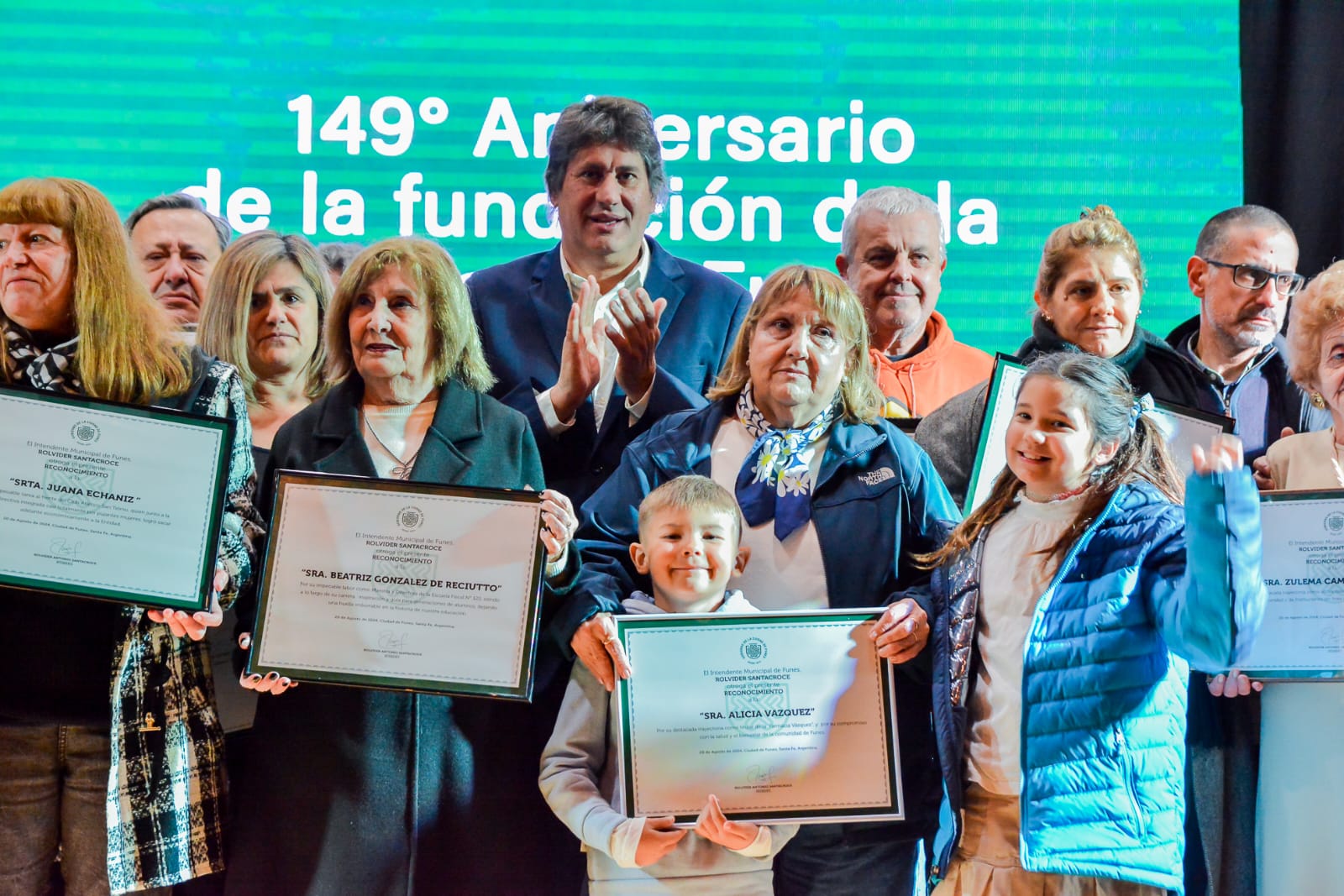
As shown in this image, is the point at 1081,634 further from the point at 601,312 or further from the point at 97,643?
the point at 97,643

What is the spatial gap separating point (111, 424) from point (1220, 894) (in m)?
3.20

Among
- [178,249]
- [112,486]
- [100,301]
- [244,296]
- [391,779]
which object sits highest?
[178,249]

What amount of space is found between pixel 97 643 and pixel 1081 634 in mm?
2282

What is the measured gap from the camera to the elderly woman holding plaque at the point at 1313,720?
3.14 m

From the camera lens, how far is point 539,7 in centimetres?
451

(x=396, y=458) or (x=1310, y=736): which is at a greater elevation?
(x=396, y=458)

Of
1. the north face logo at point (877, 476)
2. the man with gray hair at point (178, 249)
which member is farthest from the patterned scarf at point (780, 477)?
the man with gray hair at point (178, 249)

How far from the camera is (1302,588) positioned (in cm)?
313

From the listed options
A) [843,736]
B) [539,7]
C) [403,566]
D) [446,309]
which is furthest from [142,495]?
[539,7]

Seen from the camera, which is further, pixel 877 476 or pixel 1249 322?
pixel 1249 322

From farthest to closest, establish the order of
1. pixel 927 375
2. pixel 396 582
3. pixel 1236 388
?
pixel 927 375
pixel 1236 388
pixel 396 582

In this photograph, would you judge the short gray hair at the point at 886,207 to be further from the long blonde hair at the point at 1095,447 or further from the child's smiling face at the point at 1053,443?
the child's smiling face at the point at 1053,443
